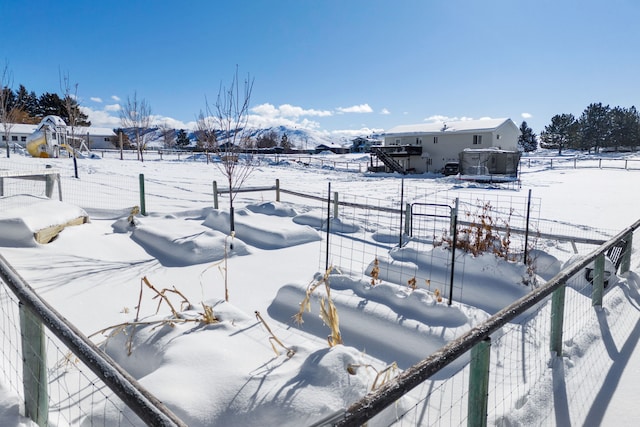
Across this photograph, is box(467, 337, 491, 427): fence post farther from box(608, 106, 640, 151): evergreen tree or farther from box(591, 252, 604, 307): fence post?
box(608, 106, 640, 151): evergreen tree

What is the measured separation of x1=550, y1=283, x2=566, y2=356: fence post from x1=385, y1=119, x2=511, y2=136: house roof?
39618mm

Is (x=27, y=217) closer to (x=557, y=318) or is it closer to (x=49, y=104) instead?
(x=557, y=318)

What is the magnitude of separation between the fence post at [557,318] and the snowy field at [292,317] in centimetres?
19

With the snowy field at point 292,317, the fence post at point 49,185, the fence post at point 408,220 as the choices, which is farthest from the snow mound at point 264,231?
the fence post at point 49,185

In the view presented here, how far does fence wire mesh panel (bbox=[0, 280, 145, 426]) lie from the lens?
2961 millimetres

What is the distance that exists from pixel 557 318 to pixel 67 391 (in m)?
4.56

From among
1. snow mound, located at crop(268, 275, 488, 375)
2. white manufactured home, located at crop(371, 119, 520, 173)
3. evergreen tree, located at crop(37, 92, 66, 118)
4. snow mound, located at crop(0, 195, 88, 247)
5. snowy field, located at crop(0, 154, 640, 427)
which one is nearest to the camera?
snowy field, located at crop(0, 154, 640, 427)

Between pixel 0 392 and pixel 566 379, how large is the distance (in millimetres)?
4403

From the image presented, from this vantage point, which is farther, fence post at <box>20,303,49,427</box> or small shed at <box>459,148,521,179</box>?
small shed at <box>459,148,521,179</box>

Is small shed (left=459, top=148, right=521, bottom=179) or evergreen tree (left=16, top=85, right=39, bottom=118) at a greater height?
evergreen tree (left=16, top=85, right=39, bottom=118)

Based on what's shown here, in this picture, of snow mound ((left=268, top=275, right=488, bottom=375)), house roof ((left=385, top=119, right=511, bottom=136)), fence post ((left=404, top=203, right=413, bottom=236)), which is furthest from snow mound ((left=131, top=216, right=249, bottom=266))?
house roof ((left=385, top=119, right=511, bottom=136))

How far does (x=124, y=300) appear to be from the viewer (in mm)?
6004

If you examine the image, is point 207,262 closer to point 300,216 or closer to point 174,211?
point 300,216

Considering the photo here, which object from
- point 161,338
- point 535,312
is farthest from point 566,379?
point 161,338
